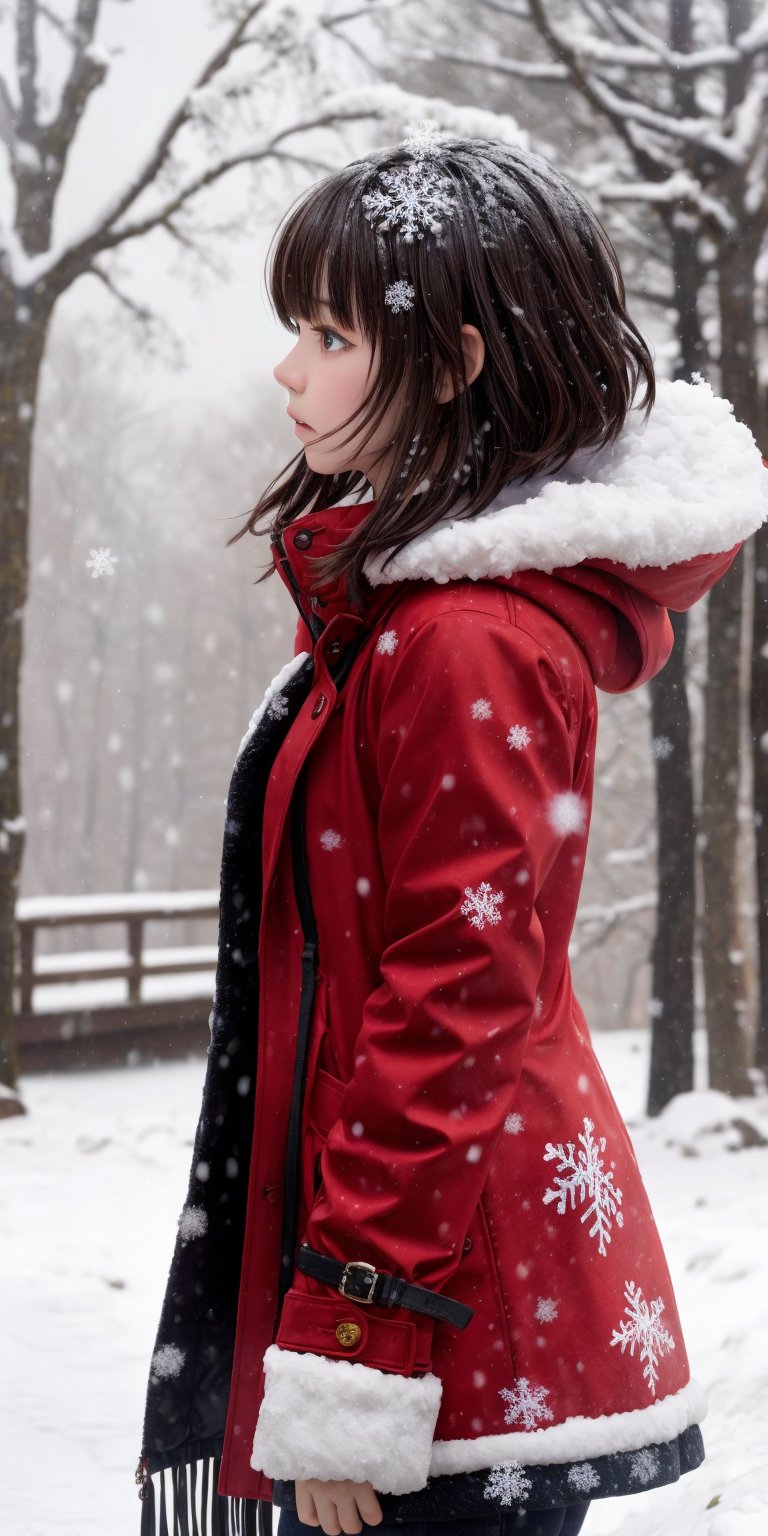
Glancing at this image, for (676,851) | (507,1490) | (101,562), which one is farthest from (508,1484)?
(676,851)

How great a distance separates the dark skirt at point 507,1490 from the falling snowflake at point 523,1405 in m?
0.04

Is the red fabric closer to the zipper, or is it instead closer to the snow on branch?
the zipper

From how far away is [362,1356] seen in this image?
102 cm

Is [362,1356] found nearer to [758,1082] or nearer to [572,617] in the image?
[572,617]

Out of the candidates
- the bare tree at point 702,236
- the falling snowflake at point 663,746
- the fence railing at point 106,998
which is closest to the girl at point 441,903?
the bare tree at point 702,236

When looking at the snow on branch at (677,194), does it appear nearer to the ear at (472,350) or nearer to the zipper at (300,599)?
the ear at (472,350)

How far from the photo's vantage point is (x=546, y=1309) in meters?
1.10

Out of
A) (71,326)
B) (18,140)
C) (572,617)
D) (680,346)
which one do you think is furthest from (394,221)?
(71,326)

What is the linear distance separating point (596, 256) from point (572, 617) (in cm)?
39

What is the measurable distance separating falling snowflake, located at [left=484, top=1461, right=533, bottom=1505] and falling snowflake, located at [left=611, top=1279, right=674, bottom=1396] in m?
0.14

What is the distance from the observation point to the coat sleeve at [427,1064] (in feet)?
3.30

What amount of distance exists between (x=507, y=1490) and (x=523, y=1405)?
0.07 m

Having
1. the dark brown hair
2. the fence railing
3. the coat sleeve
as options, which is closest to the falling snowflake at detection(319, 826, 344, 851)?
the coat sleeve

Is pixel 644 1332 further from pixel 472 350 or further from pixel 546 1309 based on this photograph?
pixel 472 350
